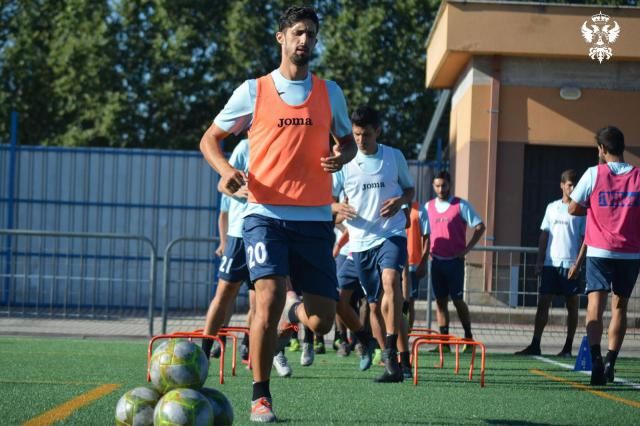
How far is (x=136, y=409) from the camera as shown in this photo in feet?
16.8

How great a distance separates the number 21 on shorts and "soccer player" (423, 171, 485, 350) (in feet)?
22.7

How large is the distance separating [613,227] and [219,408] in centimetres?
502

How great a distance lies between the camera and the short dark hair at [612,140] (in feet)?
30.2

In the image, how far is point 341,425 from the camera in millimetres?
6012

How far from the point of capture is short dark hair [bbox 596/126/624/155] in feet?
30.2

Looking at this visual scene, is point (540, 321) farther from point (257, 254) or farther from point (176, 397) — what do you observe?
point (176, 397)

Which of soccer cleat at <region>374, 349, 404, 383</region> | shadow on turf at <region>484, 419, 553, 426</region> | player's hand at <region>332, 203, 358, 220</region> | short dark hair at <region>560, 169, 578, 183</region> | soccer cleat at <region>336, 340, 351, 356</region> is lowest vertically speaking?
soccer cleat at <region>336, 340, 351, 356</region>

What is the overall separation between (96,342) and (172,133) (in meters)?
17.7

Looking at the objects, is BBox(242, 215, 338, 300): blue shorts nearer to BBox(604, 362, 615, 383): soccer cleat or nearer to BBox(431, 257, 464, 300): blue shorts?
BBox(604, 362, 615, 383): soccer cleat

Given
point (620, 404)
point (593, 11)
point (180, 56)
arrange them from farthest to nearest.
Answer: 1. point (180, 56)
2. point (593, 11)
3. point (620, 404)

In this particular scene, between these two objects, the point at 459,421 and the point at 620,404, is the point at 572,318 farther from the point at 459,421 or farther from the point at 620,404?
the point at 459,421

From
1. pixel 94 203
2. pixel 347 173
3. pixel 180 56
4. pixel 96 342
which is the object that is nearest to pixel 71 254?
pixel 94 203

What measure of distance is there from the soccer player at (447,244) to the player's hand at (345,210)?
412 cm

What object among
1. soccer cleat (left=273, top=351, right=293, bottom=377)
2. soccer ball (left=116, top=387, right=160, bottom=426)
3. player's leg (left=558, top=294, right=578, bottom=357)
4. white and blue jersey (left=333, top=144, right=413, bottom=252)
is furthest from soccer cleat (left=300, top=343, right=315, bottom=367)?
soccer ball (left=116, top=387, right=160, bottom=426)
